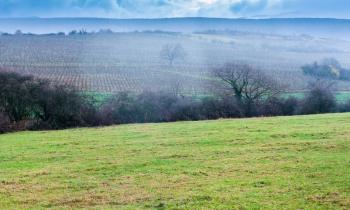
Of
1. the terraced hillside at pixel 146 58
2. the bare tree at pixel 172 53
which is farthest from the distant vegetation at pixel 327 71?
the bare tree at pixel 172 53

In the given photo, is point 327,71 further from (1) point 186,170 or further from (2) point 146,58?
(1) point 186,170

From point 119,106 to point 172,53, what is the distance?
74.7 meters

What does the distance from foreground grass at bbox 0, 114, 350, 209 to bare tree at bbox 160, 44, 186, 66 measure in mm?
95002

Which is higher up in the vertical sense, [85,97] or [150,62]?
[150,62]

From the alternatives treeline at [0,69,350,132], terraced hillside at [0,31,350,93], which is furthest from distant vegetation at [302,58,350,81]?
treeline at [0,69,350,132]

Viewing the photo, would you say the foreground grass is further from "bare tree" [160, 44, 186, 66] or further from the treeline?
"bare tree" [160, 44, 186, 66]

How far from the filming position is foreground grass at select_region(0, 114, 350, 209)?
1395 cm

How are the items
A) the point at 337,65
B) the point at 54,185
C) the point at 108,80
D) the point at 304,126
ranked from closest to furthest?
1. the point at 54,185
2. the point at 304,126
3. the point at 108,80
4. the point at 337,65

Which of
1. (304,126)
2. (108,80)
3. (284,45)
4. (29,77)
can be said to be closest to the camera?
(304,126)

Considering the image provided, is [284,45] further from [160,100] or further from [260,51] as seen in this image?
[160,100]

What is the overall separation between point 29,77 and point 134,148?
26346mm

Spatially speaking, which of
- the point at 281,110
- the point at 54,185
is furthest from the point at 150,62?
the point at 54,185

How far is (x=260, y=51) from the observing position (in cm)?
13612

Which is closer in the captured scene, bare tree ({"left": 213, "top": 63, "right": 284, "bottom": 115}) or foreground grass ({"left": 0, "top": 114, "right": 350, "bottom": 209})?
foreground grass ({"left": 0, "top": 114, "right": 350, "bottom": 209})
